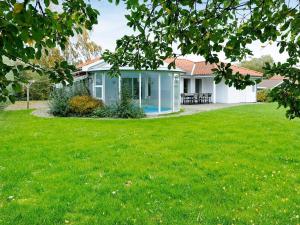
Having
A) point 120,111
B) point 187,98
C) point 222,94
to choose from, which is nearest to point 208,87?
point 222,94

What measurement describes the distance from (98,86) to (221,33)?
17.5 m

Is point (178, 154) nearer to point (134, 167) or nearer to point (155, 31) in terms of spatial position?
point (134, 167)

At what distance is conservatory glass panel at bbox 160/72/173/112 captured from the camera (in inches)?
828

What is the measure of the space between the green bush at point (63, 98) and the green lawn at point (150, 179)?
7.48 m

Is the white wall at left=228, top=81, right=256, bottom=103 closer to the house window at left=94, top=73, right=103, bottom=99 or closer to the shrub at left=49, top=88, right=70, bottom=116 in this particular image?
the house window at left=94, top=73, right=103, bottom=99

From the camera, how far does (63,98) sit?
19266 millimetres

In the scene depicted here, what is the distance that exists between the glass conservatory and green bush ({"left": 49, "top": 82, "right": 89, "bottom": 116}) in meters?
0.84

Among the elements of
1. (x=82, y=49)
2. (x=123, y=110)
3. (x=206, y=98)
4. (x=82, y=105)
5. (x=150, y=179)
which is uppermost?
(x=82, y=49)

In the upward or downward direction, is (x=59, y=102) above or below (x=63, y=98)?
below

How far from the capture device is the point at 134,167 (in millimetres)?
7102

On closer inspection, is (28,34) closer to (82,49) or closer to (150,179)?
(150,179)

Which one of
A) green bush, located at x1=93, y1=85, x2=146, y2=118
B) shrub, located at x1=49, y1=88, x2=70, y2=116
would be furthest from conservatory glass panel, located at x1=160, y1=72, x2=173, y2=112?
shrub, located at x1=49, y1=88, x2=70, y2=116

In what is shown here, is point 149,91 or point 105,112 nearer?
point 105,112

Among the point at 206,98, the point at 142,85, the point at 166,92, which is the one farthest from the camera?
the point at 206,98
